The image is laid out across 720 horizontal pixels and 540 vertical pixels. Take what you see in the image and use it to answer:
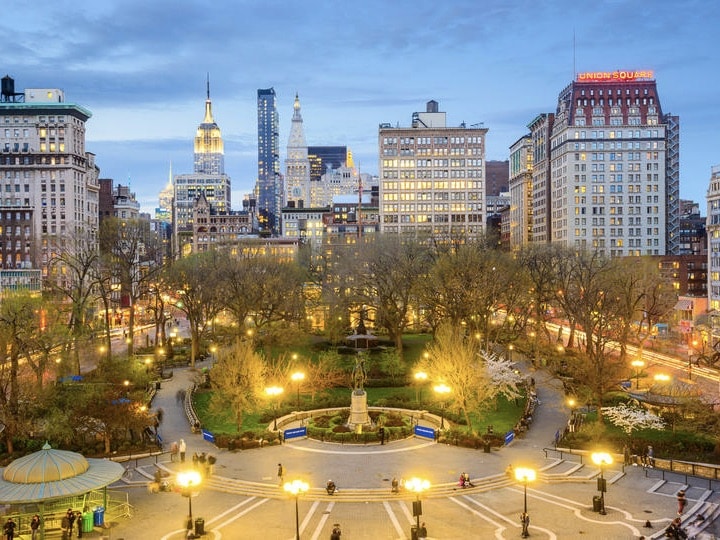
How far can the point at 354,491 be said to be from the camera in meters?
36.5

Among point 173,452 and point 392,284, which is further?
point 392,284

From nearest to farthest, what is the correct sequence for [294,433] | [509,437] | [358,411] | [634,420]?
1. [509,437]
2. [634,420]
3. [294,433]
4. [358,411]

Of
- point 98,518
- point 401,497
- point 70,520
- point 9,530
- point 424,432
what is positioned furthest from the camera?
point 424,432

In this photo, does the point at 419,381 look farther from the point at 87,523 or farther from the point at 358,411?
the point at 87,523

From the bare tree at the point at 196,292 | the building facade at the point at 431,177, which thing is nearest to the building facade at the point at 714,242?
the bare tree at the point at 196,292

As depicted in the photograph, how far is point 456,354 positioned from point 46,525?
94.6 feet

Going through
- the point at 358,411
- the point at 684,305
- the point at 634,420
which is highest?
the point at 684,305

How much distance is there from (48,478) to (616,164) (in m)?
152

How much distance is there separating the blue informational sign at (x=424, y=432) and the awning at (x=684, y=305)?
73.1 m

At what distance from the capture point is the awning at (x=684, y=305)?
105250mm

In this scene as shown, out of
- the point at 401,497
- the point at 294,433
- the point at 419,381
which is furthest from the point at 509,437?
the point at 419,381

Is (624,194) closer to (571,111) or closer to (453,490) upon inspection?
(571,111)

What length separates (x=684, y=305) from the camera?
10625 cm

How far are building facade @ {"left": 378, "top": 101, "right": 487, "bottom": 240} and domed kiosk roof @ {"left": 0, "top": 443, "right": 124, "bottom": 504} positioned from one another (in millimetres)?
142986
